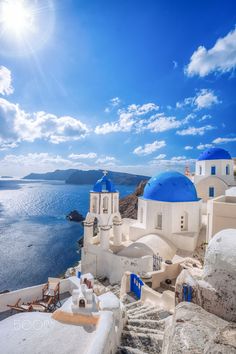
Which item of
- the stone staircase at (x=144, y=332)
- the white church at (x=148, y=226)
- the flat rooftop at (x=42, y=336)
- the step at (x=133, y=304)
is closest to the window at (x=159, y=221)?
the white church at (x=148, y=226)

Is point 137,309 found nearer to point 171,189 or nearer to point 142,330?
point 142,330

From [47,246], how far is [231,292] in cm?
4156

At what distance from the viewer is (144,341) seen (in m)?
5.76

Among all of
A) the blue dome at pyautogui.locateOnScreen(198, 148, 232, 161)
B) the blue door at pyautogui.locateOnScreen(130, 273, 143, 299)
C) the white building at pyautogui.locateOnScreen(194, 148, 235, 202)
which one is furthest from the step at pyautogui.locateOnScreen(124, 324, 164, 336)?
the blue dome at pyautogui.locateOnScreen(198, 148, 232, 161)

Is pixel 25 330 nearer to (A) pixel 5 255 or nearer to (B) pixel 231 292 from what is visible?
(B) pixel 231 292

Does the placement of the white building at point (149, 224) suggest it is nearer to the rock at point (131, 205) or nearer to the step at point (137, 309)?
the step at point (137, 309)

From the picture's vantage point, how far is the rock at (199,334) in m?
3.17

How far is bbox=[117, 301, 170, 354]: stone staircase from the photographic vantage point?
5449 mm

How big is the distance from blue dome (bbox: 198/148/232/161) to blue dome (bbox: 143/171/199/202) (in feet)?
28.7

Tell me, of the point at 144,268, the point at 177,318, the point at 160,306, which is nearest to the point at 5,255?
the point at 144,268

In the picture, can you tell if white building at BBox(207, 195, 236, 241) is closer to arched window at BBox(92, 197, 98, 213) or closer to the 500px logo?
arched window at BBox(92, 197, 98, 213)

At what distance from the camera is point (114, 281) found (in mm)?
14250

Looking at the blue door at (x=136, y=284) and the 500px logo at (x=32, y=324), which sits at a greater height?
the 500px logo at (x=32, y=324)

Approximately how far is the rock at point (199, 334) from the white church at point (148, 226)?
32.4 ft
